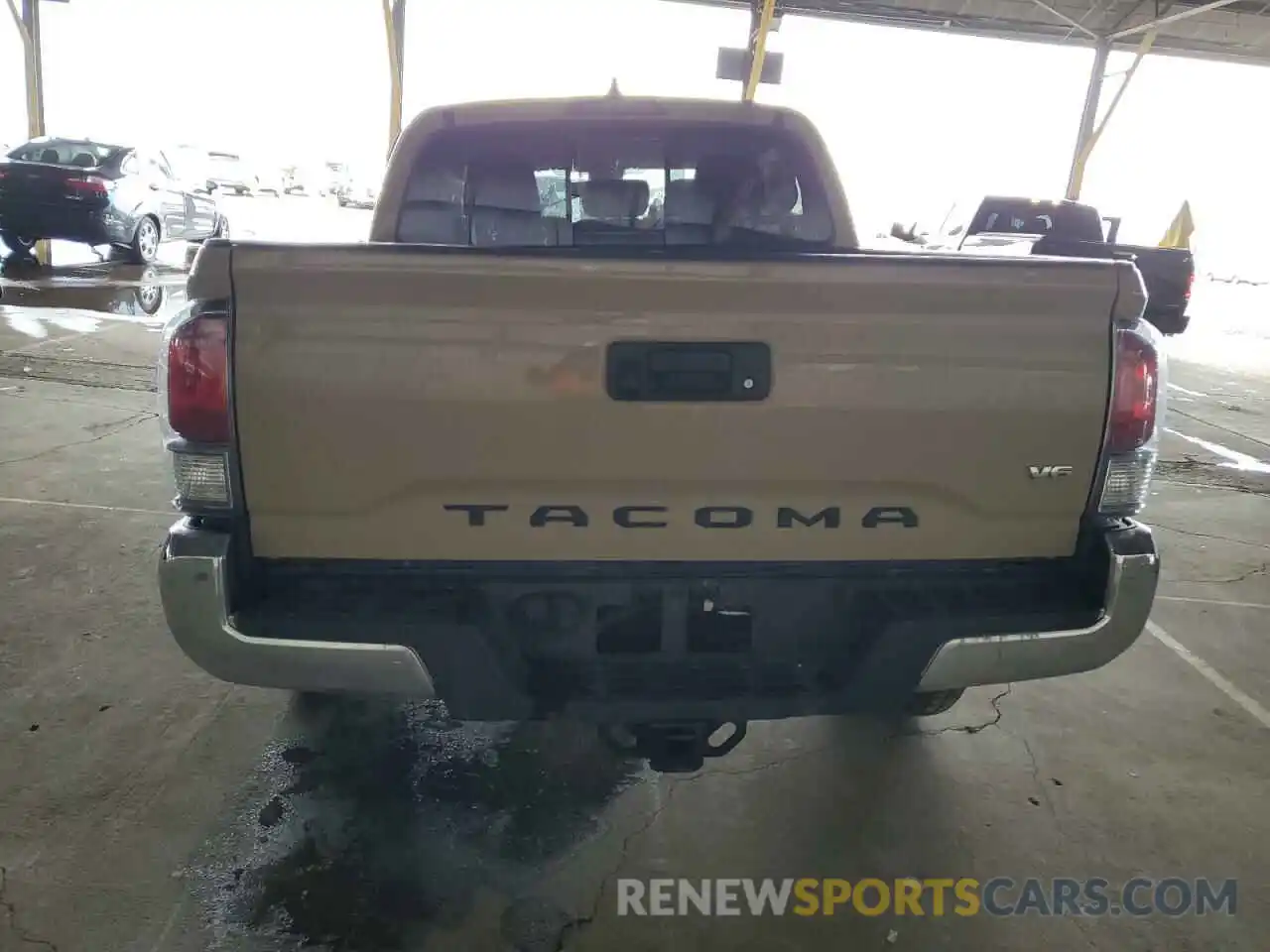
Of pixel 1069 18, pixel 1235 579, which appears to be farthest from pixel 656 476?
pixel 1069 18

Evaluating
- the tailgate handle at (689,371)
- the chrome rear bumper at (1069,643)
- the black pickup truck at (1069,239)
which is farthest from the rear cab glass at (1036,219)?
the tailgate handle at (689,371)

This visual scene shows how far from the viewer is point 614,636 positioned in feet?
6.59

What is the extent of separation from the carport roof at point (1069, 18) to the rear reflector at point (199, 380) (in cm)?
1492

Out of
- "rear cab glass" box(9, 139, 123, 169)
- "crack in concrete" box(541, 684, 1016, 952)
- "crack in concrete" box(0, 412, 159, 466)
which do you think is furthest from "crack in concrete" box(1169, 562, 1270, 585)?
"rear cab glass" box(9, 139, 123, 169)

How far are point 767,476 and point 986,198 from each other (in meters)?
11.4

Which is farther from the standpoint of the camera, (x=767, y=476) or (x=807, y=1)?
(x=807, y=1)

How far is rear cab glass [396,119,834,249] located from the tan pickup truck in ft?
4.53

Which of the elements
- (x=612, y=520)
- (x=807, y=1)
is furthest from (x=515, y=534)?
(x=807, y=1)

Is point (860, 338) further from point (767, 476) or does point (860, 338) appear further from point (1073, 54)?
point (1073, 54)

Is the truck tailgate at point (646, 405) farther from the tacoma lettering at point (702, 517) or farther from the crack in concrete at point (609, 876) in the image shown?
the crack in concrete at point (609, 876)

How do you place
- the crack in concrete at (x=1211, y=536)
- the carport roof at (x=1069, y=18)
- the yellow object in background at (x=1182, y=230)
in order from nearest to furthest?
the crack in concrete at (x=1211, y=536) < the carport roof at (x=1069, y=18) < the yellow object in background at (x=1182, y=230)

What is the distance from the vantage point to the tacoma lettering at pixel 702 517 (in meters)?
1.89

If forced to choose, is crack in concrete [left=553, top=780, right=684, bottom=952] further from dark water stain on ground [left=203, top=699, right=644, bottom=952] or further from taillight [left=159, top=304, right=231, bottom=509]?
taillight [left=159, top=304, right=231, bottom=509]

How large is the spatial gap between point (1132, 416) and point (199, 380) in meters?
1.92
